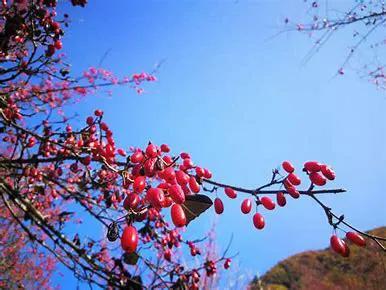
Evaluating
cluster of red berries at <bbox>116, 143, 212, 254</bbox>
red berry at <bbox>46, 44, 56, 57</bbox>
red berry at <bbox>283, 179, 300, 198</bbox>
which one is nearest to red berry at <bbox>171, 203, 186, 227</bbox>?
cluster of red berries at <bbox>116, 143, 212, 254</bbox>

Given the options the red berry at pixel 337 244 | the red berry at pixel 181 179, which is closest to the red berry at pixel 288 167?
the red berry at pixel 337 244

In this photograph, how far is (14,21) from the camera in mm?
3113

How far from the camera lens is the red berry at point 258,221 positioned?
72.9 inches

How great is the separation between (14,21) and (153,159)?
260 centimetres

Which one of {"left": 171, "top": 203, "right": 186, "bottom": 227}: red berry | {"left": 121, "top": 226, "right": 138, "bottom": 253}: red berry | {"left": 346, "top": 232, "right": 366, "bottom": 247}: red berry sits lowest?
{"left": 346, "top": 232, "right": 366, "bottom": 247}: red berry

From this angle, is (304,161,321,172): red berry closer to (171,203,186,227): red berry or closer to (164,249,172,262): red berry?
(171,203,186,227): red berry

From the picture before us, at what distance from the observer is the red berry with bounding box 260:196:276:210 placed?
192 cm

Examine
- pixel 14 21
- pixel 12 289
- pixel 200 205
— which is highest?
pixel 12 289

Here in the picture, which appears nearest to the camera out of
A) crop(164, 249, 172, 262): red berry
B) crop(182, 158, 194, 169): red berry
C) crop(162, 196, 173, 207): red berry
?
crop(162, 196, 173, 207): red berry

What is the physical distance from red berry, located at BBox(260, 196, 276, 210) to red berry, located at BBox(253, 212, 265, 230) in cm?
9

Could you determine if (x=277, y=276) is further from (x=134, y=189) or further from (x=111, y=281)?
(x=134, y=189)

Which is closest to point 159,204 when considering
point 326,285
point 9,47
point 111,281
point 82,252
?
point 111,281

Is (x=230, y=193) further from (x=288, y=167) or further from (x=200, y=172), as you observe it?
(x=288, y=167)

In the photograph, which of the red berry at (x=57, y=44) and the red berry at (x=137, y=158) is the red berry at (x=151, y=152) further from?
the red berry at (x=57, y=44)
